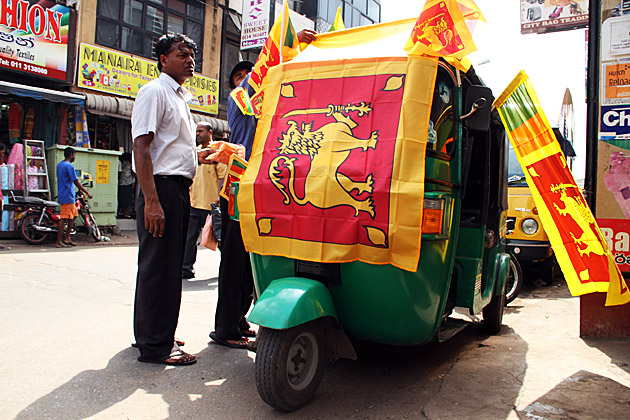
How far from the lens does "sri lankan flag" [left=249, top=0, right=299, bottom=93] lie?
3.36 metres

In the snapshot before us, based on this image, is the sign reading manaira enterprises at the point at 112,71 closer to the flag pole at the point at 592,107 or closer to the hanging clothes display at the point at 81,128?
the hanging clothes display at the point at 81,128

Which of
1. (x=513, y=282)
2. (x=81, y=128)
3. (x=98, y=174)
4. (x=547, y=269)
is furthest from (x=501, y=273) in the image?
(x=81, y=128)

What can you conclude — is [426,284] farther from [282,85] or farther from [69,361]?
[69,361]

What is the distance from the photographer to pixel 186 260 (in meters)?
6.58

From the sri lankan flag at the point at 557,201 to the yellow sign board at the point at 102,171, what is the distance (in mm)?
9977

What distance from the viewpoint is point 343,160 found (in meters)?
2.75

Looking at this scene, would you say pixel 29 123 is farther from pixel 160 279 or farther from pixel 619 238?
pixel 619 238

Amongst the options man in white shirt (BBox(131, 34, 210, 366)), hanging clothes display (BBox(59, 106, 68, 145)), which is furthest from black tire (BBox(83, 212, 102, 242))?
man in white shirt (BBox(131, 34, 210, 366))

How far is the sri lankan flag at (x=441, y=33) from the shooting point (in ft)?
8.99

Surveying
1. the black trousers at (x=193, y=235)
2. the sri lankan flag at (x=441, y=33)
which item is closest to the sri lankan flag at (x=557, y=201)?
the sri lankan flag at (x=441, y=33)

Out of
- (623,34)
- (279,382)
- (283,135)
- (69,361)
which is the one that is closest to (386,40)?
(283,135)

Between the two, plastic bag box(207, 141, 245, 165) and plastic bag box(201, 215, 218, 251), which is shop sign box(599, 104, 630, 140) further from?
plastic bag box(201, 215, 218, 251)

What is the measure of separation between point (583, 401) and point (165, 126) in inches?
118

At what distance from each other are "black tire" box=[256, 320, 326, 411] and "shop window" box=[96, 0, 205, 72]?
12422 millimetres
